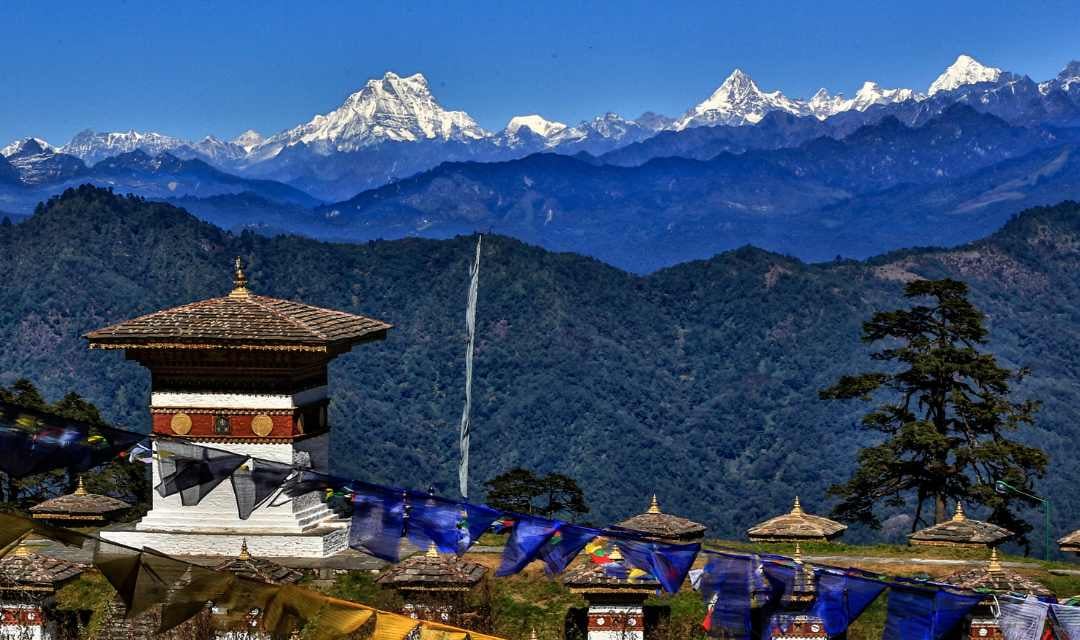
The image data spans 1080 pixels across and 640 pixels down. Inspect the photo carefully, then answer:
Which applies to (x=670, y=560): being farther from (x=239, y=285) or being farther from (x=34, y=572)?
(x=239, y=285)

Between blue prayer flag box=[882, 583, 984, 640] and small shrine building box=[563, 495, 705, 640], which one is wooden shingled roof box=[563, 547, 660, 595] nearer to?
Answer: small shrine building box=[563, 495, 705, 640]

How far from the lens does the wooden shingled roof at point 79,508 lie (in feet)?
104

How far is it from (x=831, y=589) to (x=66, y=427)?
8767 mm

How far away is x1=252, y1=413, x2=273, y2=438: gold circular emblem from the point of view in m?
27.2

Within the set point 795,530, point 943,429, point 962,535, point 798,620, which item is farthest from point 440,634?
point 943,429

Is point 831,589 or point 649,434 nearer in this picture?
point 831,589

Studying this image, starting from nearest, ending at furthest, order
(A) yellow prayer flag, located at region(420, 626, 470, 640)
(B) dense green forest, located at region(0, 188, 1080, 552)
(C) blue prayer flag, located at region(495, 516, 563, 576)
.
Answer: (A) yellow prayer flag, located at region(420, 626, 470, 640) < (C) blue prayer flag, located at region(495, 516, 563, 576) < (B) dense green forest, located at region(0, 188, 1080, 552)

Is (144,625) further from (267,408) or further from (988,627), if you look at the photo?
(988,627)

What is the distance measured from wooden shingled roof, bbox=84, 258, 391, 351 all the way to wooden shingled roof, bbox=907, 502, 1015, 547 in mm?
10851

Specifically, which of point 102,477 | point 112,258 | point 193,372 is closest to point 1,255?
point 112,258

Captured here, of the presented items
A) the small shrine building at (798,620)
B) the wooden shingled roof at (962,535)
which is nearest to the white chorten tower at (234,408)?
the small shrine building at (798,620)

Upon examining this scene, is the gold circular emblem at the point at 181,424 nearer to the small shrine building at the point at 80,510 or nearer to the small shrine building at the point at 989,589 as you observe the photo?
the small shrine building at the point at 80,510

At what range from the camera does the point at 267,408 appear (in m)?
A: 27.3

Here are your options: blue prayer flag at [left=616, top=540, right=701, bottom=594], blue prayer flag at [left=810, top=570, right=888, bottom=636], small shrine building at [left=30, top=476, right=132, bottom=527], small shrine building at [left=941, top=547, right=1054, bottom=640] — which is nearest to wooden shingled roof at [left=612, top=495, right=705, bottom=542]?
small shrine building at [left=941, top=547, right=1054, bottom=640]
